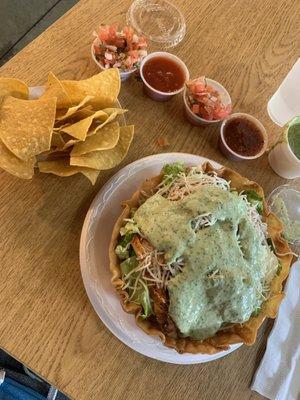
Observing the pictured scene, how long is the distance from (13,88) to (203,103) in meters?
0.59

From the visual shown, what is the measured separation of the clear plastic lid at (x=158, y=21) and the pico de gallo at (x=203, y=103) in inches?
9.0

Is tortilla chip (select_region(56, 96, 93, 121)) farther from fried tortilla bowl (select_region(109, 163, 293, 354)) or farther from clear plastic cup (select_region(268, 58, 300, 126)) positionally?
clear plastic cup (select_region(268, 58, 300, 126))

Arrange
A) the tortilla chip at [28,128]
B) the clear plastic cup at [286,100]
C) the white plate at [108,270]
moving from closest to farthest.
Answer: the tortilla chip at [28,128] → the white plate at [108,270] → the clear plastic cup at [286,100]

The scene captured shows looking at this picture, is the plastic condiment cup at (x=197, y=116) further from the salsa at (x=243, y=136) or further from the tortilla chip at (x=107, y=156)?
the tortilla chip at (x=107, y=156)

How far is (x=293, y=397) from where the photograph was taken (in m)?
1.33

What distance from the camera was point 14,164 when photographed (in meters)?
1.16

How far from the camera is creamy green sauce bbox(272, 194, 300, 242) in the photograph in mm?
1450

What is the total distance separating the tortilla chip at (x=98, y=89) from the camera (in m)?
1.26

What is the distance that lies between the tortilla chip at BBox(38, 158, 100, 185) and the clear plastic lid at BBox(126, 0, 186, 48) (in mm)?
619

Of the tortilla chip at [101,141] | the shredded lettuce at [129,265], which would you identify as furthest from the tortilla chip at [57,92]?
the shredded lettuce at [129,265]

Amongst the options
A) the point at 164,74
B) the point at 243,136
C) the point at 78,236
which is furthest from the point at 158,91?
the point at 78,236

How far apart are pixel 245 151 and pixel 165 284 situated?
57 cm

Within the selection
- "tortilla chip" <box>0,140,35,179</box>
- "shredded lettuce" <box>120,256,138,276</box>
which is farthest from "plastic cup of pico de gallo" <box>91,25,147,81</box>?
"shredded lettuce" <box>120,256,138,276</box>

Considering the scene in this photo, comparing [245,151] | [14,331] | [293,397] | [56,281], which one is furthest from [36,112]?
[293,397]
